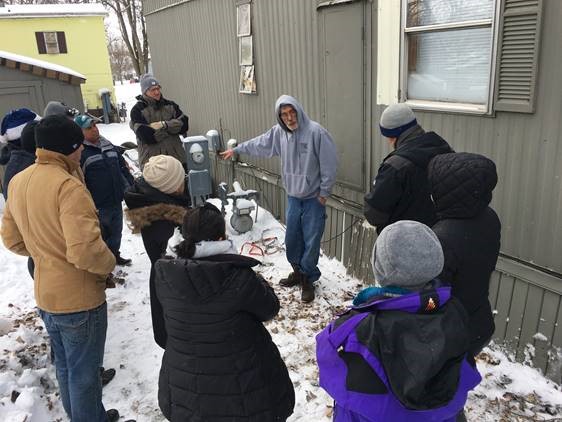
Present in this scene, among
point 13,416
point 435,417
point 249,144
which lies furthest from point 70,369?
point 249,144

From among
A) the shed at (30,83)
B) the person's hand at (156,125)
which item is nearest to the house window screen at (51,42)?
the shed at (30,83)

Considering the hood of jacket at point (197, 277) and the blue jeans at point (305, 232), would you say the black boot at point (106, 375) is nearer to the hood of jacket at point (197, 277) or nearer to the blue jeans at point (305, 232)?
the blue jeans at point (305, 232)

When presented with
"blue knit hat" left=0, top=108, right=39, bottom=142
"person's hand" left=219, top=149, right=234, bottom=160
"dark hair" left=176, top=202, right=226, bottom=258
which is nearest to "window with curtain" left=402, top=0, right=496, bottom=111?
"person's hand" left=219, top=149, right=234, bottom=160

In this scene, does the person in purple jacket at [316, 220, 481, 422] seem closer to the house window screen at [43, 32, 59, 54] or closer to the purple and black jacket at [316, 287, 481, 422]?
the purple and black jacket at [316, 287, 481, 422]

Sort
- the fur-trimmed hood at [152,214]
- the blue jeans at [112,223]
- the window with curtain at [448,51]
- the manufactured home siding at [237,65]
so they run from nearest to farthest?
the fur-trimmed hood at [152,214] < the window with curtain at [448,51] < the blue jeans at [112,223] < the manufactured home siding at [237,65]

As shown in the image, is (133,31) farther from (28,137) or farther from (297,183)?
(28,137)

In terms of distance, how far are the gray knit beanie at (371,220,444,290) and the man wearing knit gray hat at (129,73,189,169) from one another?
209 inches

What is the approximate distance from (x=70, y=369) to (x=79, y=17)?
84.1 feet

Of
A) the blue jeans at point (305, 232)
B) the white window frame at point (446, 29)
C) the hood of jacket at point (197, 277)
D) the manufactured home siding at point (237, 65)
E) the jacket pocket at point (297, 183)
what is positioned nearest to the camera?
the hood of jacket at point (197, 277)

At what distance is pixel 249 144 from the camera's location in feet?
16.8

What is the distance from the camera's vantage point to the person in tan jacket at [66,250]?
2.51 meters

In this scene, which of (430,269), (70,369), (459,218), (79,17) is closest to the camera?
(430,269)

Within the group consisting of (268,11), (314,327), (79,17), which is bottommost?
(314,327)

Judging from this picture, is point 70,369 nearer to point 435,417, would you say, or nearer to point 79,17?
point 435,417
